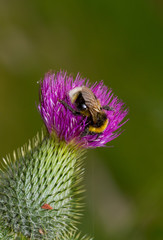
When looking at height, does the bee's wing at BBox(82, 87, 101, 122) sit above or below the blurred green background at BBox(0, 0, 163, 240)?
below

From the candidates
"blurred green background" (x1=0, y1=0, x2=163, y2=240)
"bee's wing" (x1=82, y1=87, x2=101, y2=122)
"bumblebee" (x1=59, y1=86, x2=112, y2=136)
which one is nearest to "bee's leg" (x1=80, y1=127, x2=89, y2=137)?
"bumblebee" (x1=59, y1=86, x2=112, y2=136)

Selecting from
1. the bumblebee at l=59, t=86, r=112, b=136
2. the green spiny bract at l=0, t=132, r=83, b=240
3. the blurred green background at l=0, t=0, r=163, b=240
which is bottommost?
the green spiny bract at l=0, t=132, r=83, b=240

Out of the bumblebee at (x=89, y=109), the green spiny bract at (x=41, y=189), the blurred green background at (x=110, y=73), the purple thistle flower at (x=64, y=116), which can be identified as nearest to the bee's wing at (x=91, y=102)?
the bumblebee at (x=89, y=109)

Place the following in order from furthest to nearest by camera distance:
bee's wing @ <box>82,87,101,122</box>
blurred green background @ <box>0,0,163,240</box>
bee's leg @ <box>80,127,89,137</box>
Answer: blurred green background @ <box>0,0,163,240</box> < bee's leg @ <box>80,127,89,137</box> < bee's wing @ <box>82,87,101,122</box>

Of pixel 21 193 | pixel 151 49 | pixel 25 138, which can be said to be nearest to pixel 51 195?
pixel 21 193

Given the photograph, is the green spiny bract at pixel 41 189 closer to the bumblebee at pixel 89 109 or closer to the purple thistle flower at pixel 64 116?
the purple thistle flower at pixel 64 116

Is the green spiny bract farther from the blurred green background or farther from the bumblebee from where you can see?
the blurred green background
